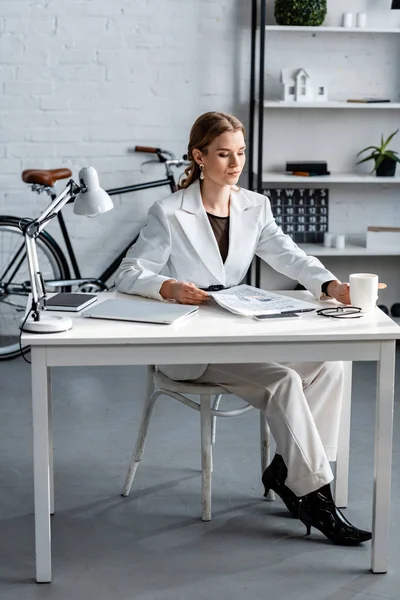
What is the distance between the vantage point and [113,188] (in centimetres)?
466

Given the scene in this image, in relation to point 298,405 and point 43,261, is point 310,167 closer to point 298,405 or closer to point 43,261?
point 43,261

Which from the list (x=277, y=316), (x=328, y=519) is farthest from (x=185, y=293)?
(x=328, y=519)

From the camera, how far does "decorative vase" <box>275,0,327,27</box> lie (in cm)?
437

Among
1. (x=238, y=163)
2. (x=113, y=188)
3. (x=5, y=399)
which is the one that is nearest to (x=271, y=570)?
(x=238, y=163)

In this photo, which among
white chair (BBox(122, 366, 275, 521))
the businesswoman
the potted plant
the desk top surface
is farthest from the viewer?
the potted plant

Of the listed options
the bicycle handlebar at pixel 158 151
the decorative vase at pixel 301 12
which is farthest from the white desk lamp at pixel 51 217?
the decorative vase at pixel 301 12

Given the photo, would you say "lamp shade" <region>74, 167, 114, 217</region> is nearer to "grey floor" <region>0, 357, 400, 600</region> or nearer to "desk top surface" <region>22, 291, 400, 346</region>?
"desk top surface" <region>22, 291, 400, 346</region>

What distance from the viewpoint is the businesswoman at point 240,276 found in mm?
2477

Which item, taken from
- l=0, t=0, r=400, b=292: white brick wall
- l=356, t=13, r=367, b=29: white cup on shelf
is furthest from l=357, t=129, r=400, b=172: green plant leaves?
l=356, t=13, r=367, b=29: white cup on shelf

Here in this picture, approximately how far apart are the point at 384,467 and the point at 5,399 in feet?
6.40

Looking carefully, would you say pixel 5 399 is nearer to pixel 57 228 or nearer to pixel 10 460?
pixel 10 460

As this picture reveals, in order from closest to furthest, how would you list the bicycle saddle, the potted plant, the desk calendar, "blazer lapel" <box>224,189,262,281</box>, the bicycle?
"blazer lapel" <box>224,189,262,281</box>, the bicycle saddle, the bicycle, the potted plant, the desk calendar

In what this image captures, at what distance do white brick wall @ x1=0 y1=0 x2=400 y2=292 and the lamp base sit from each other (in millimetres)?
2448

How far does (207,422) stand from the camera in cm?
263
